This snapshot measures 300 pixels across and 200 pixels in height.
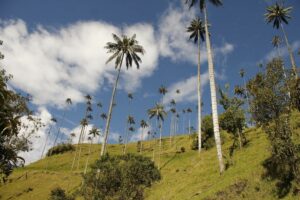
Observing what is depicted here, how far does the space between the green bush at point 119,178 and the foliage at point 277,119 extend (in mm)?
11304

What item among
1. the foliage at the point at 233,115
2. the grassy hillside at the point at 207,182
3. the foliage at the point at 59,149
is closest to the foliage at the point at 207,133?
the grassy hillside at the point at 207,182

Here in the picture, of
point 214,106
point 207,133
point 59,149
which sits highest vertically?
point 59,149

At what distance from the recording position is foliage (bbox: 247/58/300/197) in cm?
2002

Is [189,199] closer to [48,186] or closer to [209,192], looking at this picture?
[209,192]

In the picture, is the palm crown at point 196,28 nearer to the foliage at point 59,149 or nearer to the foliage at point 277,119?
the foliage at point 277,119

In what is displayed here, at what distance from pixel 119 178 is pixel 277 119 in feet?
48.5

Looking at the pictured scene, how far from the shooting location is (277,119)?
835 inches

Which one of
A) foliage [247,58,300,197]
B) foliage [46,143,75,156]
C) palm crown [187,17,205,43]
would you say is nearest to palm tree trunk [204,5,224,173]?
foliage [247,58,300,197]

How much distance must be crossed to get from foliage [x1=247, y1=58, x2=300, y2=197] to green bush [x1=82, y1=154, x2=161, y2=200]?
11304mm

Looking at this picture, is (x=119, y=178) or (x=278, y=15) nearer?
(x=119, y=178)

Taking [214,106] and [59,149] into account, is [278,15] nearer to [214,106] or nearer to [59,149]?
[214,106]

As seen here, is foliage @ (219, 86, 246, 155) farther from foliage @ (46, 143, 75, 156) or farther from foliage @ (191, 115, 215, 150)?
foliage @ (46, 143, 75, 156)

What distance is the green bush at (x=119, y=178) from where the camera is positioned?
83.3 feet

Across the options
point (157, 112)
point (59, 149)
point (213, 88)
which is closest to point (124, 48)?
point (213, 88)
